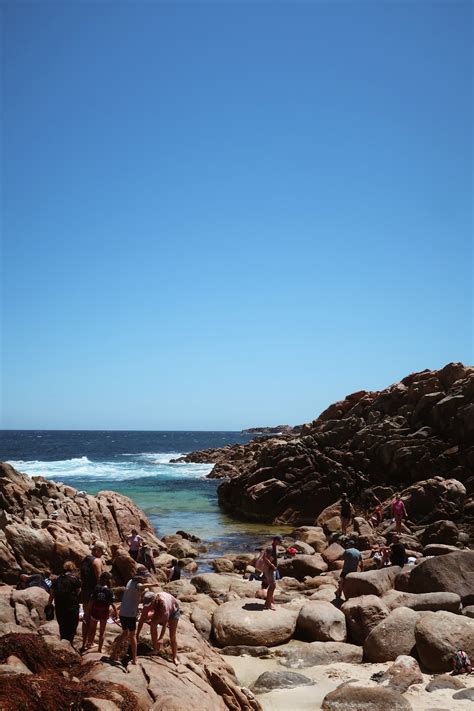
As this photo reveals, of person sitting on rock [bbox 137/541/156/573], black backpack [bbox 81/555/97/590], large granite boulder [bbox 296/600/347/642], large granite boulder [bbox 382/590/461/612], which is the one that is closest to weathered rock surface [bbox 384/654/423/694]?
large granite boulder [bbox 296/600/347/642]

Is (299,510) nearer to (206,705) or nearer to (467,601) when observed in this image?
(467,601)

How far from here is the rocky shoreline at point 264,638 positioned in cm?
981

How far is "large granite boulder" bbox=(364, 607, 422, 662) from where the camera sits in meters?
13.6

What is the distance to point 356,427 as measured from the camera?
40.2 metres

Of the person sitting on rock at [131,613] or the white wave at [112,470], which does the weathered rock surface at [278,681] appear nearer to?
the person sitting on rock at [131,613]

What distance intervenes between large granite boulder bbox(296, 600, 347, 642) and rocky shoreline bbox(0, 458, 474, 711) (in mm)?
33

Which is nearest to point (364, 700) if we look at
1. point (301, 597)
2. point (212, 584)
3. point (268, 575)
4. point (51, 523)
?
point (268, 575)

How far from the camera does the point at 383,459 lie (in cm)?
3606

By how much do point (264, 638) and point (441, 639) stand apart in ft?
14.4

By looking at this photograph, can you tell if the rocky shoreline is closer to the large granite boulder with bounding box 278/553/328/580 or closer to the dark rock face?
the large granite boulder with bounding box 278/553/328/580

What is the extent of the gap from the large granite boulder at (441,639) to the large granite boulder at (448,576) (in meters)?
3.07

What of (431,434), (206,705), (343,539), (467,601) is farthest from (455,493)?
(206,705)

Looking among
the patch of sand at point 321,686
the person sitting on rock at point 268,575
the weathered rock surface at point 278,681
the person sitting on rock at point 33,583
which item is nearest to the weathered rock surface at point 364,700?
the patch of sand at point 321,686

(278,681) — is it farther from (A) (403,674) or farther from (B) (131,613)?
(B) (131,613)
